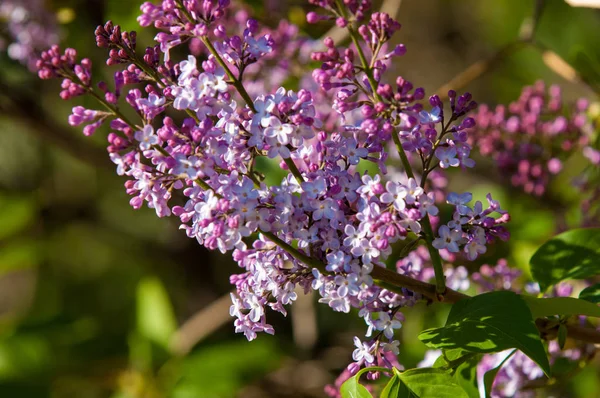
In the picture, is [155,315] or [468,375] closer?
[468,375]

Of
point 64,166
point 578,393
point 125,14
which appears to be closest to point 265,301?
point 125,14

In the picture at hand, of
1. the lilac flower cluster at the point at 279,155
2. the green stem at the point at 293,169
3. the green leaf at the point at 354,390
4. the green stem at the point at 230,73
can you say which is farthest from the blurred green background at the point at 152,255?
the green stem at the point at 230,73

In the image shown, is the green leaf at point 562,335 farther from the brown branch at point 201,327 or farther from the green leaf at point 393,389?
the brown branch at point 201,327

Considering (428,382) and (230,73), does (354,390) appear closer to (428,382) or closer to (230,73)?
(428,382)

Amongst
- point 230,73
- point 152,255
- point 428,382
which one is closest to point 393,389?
point 428,382

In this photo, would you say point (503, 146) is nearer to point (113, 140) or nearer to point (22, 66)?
point (113, 140)

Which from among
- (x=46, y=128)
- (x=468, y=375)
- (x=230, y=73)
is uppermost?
(x=46, y=128)

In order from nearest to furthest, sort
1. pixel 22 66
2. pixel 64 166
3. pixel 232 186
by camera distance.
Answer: pixel 232 186
pixel 22 66
pixel 64 166

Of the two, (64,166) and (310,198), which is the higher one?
(64,166)
